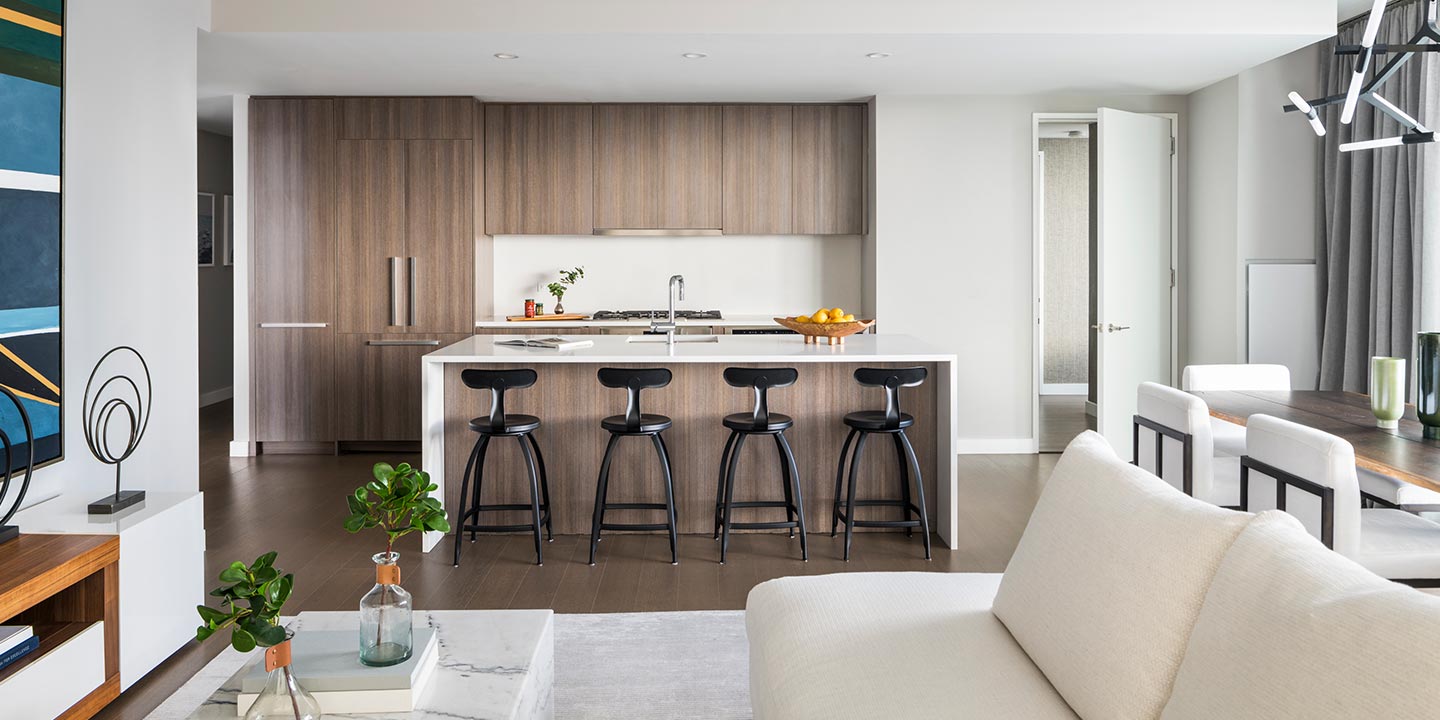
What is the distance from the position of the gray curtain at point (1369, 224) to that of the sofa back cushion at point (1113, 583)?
397cm

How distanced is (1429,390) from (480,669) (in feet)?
9.09

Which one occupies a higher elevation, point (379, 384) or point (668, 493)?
point (379, 384)

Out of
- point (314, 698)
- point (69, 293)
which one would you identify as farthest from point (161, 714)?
point (69, 293)

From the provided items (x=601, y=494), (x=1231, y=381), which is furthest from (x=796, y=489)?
(x=1231, y=381)

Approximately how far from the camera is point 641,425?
4.36m

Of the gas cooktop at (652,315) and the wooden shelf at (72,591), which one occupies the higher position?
the gas cooktop at (652,315)

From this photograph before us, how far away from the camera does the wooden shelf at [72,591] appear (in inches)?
102

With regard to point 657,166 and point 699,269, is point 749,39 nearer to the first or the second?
→ point 657,166

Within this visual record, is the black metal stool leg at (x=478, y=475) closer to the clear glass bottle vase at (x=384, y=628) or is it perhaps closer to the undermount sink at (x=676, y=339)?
the undermount sink at (x=676, y=339)

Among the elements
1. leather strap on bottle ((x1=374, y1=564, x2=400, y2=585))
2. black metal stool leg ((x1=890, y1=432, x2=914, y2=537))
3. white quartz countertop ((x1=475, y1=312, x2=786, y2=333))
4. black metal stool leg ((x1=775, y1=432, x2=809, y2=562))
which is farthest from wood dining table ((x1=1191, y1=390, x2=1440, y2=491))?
white quartz countertop ((x1=475, y1=312, x2=786, y2=333))

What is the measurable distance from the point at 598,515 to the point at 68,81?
8.19 feet

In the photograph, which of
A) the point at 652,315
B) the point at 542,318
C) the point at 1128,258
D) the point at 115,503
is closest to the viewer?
the point at 115,503

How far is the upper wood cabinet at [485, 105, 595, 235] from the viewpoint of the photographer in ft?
22.7

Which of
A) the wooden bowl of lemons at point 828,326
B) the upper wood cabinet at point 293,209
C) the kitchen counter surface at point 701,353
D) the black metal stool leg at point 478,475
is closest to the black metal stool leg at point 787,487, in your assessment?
the kitchen counter surface at point 701,353
